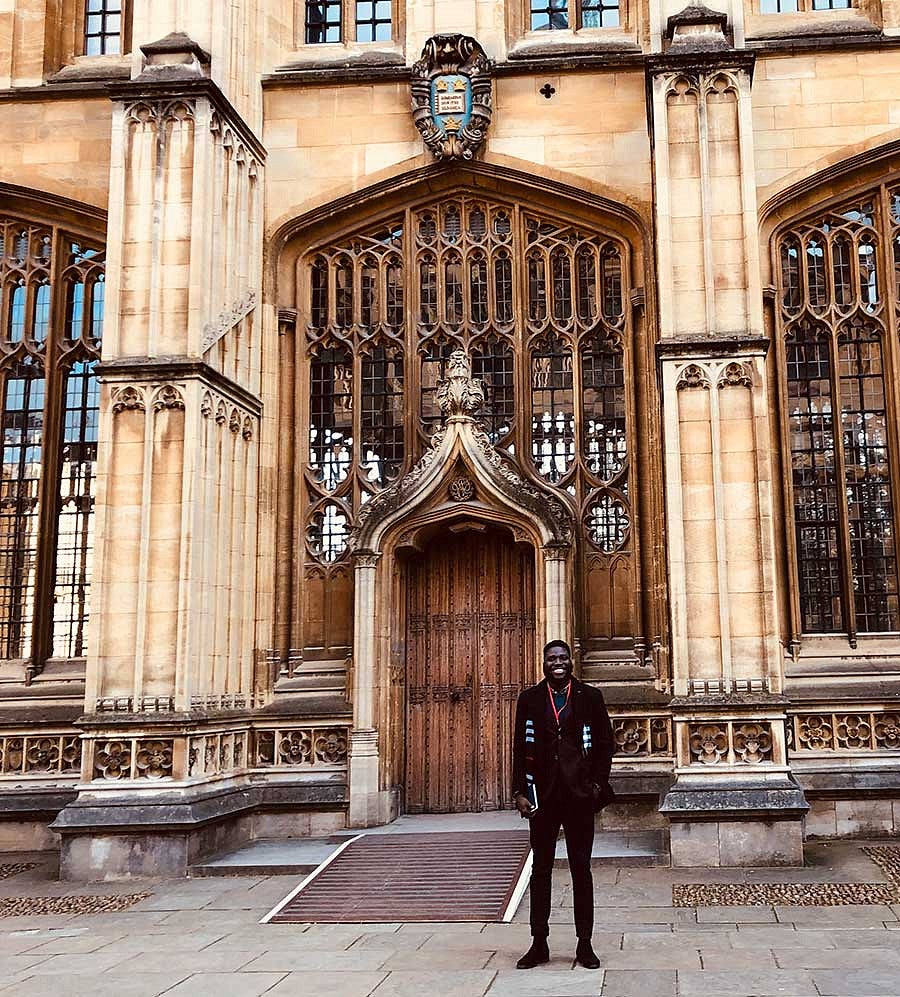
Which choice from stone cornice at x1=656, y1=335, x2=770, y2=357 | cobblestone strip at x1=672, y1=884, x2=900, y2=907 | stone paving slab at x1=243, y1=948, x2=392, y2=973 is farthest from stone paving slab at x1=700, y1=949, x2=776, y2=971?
stone cornice at x1=656, y1=335, x2=770, y2=357

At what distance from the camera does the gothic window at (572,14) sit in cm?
1465

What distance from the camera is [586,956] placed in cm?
716

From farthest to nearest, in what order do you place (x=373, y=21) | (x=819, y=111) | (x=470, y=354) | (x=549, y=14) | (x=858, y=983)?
(x=373, y=21) < (x=549, y=14) < (x=470, y=354) < (x=819, y=111) < (x=858, y=983)

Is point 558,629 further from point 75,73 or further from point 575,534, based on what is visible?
point 75,73

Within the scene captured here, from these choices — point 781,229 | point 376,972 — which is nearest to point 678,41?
point 781,229

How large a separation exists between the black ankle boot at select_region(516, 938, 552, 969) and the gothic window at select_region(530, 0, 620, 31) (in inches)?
441

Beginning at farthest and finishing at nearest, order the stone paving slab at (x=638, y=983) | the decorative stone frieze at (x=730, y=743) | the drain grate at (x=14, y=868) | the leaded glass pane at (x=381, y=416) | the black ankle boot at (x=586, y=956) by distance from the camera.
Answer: the leaded glass pane at (x=381, y=416), the drain grate at (x=14, y=868), the decorative stone frieze at (x=730, y=743), the black ankle boot at (x=586, y=956), the stone paving slab at (x=638, y=983)

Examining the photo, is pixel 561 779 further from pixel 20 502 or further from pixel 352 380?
pixel 20 502

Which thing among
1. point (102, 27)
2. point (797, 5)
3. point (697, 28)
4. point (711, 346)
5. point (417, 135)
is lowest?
point (711, 346)

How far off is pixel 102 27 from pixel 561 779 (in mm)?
12372

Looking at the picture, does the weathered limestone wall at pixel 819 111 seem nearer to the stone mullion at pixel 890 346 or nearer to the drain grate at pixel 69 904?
the stone mullion at pixel 890 346

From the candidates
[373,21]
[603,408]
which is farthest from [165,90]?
[603,408]

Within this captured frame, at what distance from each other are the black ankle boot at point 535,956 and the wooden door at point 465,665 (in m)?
5.69

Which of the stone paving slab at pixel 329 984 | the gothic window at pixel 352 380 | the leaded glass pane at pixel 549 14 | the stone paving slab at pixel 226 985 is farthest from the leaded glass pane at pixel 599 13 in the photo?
the stone paving slab at pixel 226 985
